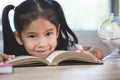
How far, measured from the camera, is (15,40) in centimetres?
141

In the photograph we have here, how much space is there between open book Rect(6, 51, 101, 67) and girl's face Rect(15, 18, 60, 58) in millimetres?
74

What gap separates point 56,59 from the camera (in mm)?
1209

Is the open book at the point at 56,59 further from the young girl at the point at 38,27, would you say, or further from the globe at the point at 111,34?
the globe at the point at 111,34

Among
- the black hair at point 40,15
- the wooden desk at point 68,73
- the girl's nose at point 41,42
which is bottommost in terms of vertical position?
the wooden desk at point 68,73

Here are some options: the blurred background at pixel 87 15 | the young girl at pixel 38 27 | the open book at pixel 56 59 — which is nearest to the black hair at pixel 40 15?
the young girl at pixel 38 27

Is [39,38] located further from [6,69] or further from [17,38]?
[6,69]

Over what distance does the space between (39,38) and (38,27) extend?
48 millimetres

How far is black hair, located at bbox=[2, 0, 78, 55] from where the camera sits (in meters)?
1.32

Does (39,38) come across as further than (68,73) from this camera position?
Yes

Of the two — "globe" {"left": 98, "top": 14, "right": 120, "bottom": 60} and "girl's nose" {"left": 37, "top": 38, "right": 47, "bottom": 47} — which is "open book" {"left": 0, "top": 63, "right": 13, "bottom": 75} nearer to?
"girl's nose" {"left": 37, "top": 38, "right": 47, "bottom": 47}

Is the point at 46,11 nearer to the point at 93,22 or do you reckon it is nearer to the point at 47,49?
the point at 47,49

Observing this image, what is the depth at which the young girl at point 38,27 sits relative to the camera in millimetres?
→ 1298

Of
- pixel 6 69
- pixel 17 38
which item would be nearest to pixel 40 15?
pixel 17 38

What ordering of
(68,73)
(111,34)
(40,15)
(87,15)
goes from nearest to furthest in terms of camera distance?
(68,73)
(40,15)
(111,34)
(87,15)
